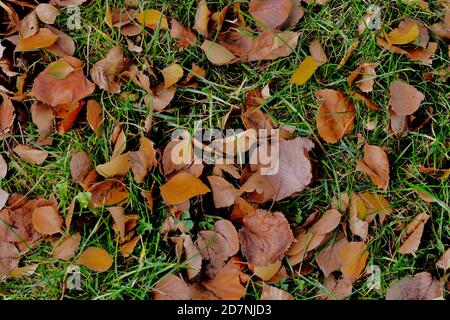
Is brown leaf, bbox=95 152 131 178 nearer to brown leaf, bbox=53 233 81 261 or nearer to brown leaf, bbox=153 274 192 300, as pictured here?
brown leaf, bbox=53 233 81 261

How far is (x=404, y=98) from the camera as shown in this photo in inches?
72.6

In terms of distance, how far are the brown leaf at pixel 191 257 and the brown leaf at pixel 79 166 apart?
36 cm

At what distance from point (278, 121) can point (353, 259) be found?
487 millimetres

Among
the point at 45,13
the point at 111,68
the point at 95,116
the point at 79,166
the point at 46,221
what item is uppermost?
the point at 45,13

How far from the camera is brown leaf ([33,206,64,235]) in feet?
5.92

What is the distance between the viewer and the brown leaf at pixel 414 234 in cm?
178

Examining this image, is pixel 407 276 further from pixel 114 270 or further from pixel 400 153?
pixel 114 270

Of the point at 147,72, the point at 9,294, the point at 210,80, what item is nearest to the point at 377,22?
the point at 210,80

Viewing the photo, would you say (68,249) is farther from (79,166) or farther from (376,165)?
(376,165)

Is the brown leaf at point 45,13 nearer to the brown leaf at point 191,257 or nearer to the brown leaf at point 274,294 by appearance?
the brown leaf at point 191,257

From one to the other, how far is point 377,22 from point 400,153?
44 cm

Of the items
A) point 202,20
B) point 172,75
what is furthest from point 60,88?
point 202,20

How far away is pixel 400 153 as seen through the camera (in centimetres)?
187

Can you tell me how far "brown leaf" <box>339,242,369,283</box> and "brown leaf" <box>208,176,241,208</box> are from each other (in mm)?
366
